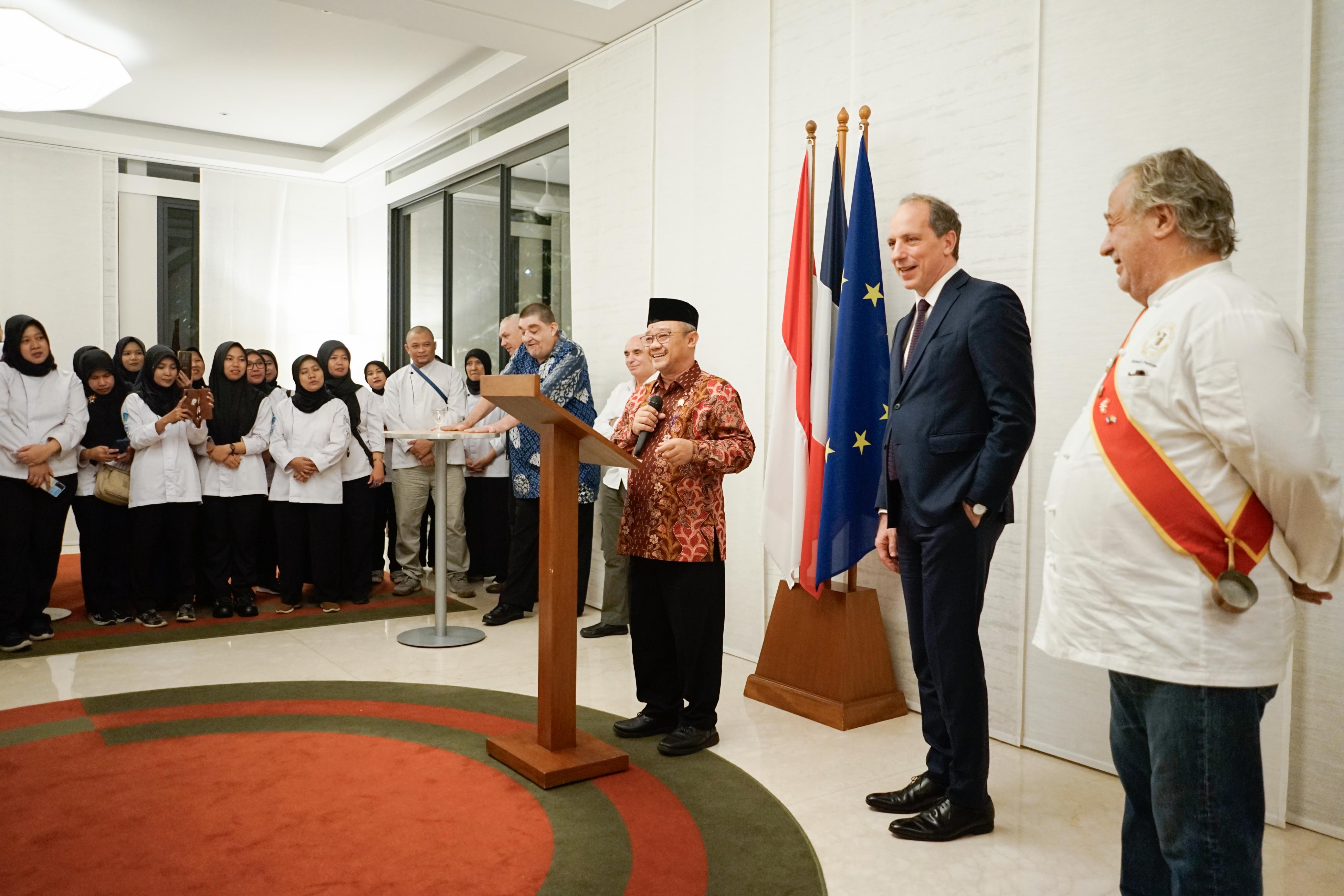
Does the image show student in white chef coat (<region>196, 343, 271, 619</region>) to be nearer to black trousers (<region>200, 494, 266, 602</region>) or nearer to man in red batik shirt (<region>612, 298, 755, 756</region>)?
black trousers (<region>200, 494, 266, 602</region>)

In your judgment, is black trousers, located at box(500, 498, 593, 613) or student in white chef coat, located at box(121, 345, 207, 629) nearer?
student in white chef coat, located at box(121, 345, 207, 629)

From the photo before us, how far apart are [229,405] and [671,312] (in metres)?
3.59

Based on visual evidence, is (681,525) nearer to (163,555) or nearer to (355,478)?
(355,478)

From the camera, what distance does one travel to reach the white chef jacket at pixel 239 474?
5668 mm

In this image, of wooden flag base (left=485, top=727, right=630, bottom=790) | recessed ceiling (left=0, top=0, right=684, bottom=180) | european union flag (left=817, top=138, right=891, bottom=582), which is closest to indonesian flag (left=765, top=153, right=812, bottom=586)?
european union flag (left=817, top=138, right=891, bottom=582)

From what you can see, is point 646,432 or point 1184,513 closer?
point 1184,513

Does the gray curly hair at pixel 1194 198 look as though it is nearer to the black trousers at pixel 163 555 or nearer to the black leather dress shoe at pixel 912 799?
the black leather dress shoe at pixel 912 799

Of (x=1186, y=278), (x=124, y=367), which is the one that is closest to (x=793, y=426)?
(x=1186, y=278)

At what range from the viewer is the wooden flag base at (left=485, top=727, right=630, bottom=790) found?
3.10 meters

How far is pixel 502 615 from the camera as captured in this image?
552cm

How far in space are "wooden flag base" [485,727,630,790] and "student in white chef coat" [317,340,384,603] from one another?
2.97 meters

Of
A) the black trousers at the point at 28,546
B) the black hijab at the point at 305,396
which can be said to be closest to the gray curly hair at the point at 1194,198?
the black hijab at the point at 305,396

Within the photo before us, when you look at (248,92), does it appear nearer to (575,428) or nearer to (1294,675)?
(575,428)

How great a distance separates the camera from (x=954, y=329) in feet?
9.12
